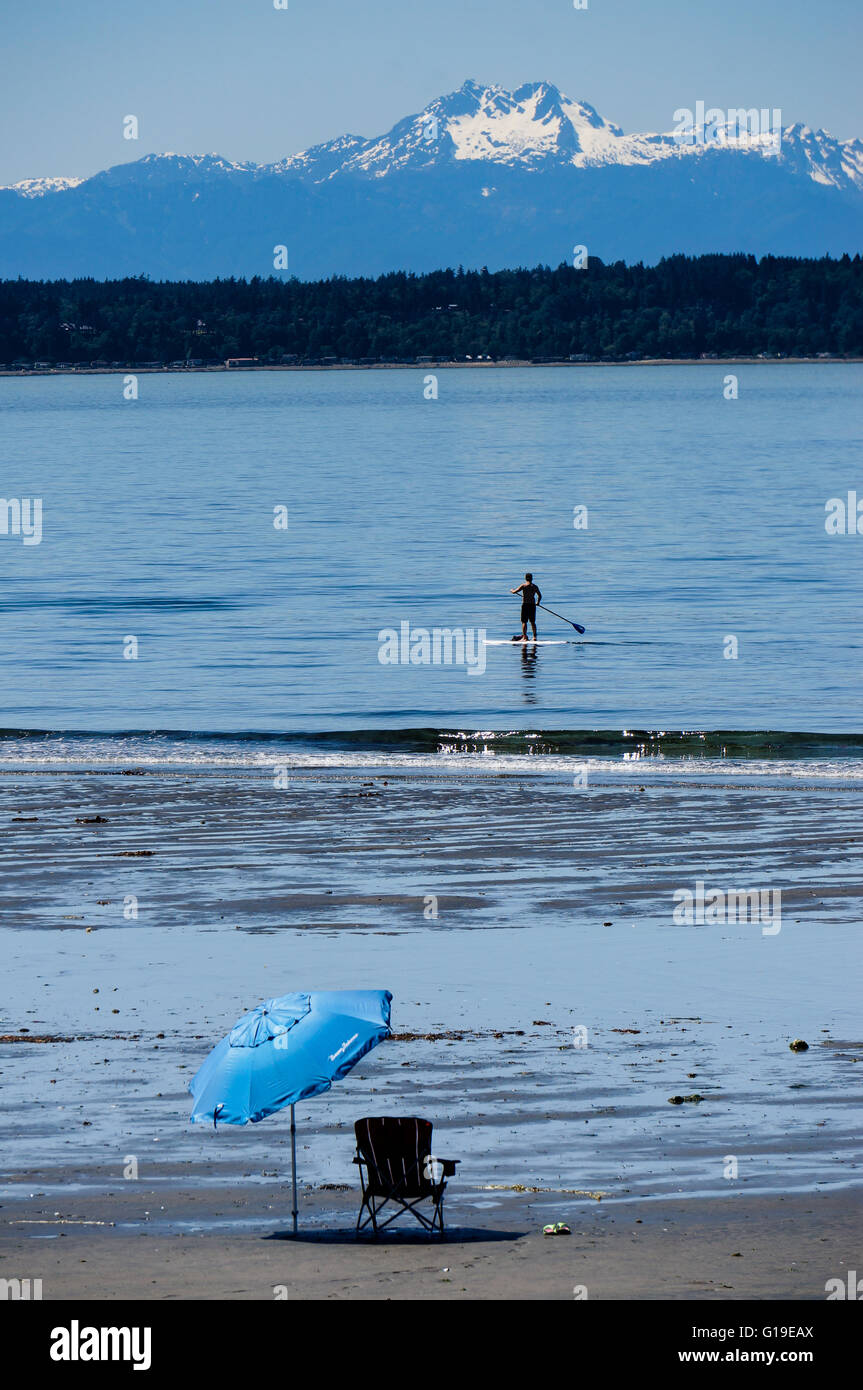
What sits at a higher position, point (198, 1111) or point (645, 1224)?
point (198, 1111)

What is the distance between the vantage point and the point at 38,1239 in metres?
11.6

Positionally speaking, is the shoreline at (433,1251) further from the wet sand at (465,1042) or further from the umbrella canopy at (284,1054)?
the umbrella canopy at (284,1054)

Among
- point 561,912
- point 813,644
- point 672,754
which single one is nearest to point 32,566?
point 813,644

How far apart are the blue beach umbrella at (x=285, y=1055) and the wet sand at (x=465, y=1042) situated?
0.87 m

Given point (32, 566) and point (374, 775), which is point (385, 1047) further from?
point (32, 566)

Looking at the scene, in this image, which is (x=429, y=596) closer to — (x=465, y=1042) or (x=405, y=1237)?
(x=465, y=1042)

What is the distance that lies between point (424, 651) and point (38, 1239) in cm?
4217

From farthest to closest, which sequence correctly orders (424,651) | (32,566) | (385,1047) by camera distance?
(32,566)
(424,651)
(385,1047)

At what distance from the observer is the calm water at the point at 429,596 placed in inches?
1721

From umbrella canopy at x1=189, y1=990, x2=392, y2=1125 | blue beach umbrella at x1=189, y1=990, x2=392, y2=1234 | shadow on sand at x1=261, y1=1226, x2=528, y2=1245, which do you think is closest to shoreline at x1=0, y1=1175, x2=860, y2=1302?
shadow on sand at x1=261, y1=1226, x2=528, y2=1245

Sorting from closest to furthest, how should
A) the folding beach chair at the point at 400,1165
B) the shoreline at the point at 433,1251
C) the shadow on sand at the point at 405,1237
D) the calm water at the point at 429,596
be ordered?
the shoreline at the point at 433,1251, the shadow on sand at the point at 405,1237, the folding beach chair at the point at 400,1165, the calm water at the point at 429,596

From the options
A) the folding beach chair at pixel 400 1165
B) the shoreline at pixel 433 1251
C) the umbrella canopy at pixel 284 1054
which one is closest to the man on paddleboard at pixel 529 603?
the shoreline at pixel 433 1251

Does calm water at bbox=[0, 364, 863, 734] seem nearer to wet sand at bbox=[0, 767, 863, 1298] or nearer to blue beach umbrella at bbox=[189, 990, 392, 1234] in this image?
wet sand at bbox=[0, 767, 863, 1298]

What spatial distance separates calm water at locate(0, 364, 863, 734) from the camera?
43.7 metres
